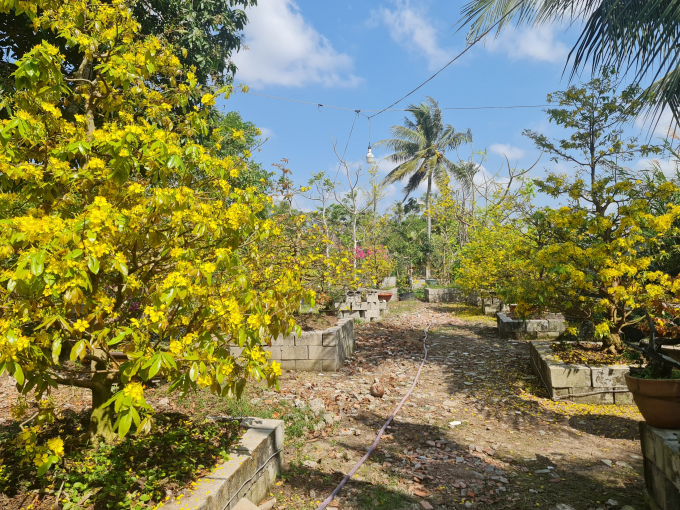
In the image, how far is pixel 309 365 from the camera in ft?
18.5

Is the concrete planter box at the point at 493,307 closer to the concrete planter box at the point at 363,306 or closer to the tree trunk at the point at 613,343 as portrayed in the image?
the concrete planter box at the point at 363,306

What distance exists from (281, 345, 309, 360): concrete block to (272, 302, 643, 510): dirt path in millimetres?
311

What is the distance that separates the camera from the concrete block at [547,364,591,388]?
4.51m

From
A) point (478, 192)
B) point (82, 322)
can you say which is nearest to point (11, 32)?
point (82, 322)

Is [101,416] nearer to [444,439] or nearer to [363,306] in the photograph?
[444,439]

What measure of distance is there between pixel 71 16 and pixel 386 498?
343 centimetres

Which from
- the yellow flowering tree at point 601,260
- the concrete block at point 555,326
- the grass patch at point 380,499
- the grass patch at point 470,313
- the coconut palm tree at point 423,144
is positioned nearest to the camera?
the grass patch at point 380,499

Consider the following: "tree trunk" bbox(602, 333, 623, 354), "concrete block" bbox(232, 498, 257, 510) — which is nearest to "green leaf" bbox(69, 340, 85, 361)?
"concrete block" bbox(232, 498, 257, 510)

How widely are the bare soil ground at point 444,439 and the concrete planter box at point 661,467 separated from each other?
0.72ft

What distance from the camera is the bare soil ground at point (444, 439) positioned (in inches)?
111

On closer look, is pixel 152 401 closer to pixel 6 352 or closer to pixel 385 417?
pixel 385 417

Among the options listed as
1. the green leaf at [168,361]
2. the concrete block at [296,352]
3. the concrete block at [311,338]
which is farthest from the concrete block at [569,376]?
the green leaf at [168,361]

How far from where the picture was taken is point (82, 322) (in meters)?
1.73

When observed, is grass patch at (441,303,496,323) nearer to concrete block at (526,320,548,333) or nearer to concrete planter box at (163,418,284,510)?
concrete block at (526,320,548,333)
